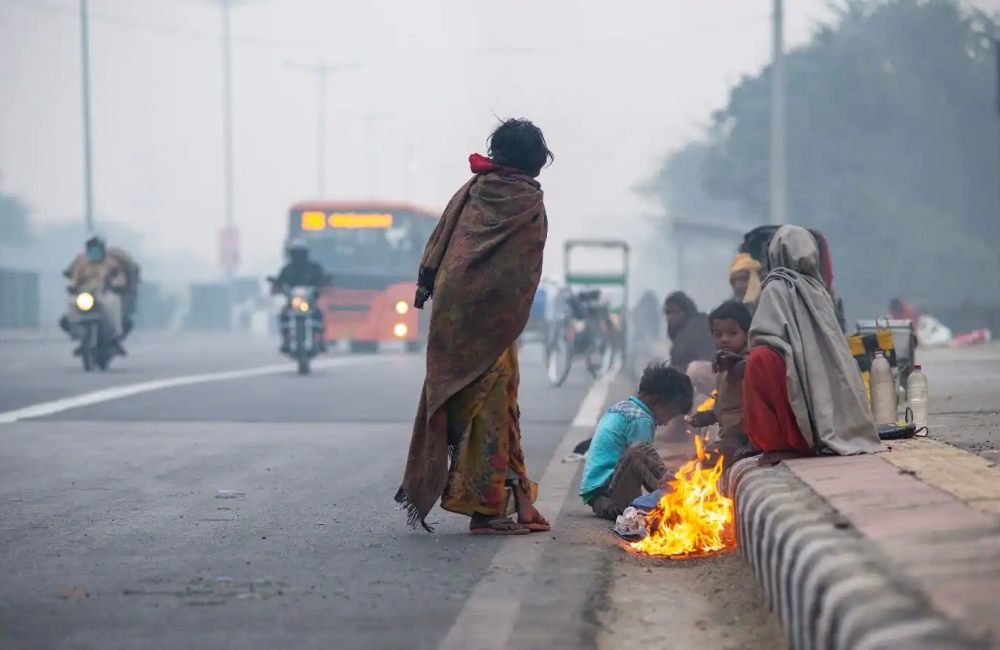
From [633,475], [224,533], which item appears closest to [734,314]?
[633,475]

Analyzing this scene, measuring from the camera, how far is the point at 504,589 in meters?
5.84

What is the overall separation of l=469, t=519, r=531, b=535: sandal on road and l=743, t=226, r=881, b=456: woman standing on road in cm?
109

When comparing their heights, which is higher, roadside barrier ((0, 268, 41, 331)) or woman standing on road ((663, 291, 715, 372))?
woman standing on road ((663, 291, 715, 372))

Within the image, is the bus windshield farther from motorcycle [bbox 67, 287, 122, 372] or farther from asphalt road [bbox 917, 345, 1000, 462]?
asphalt road [bbox 917, 345, 1000, 462]

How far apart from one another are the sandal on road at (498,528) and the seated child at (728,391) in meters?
1.06

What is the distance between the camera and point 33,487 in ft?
29.8

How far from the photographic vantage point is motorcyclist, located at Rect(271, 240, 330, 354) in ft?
73.3

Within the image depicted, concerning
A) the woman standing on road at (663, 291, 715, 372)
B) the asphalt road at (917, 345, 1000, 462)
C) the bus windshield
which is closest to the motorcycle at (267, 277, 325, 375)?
the asphalt road at (917, 345, 1000, 462)

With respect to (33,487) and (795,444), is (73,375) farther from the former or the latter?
(795,444)

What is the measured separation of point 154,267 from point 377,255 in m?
76.2

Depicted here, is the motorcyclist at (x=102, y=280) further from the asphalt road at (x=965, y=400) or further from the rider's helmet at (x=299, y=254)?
the asphalt road at (x=965, y=400)

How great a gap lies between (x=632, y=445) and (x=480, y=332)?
1092 mm

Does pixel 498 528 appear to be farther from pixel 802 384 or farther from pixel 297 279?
pixel 297 279

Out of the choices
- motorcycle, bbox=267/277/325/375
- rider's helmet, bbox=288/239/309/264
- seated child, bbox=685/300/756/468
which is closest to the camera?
seated child, bbox=685/300/756/468
